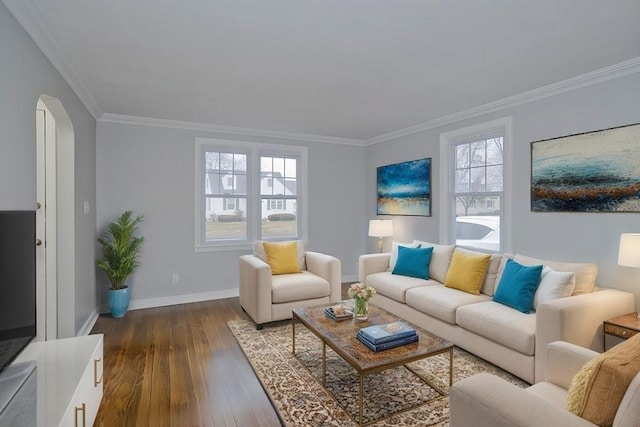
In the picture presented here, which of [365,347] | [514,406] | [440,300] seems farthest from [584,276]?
[514,406]

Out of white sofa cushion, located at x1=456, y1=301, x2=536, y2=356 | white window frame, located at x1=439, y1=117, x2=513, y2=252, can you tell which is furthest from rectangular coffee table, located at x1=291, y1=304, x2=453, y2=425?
white window frame, located at x1=439, y1=117, x2=513, y2=252

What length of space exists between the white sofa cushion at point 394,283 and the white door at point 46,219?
3.19 metres

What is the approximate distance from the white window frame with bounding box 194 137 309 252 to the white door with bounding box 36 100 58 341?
1.76 metres

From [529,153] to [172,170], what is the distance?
13.9 feet

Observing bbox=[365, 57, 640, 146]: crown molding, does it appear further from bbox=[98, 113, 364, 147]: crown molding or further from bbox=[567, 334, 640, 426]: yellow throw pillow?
bbox=[567, 334, 640, 426]: yellow throw pillow

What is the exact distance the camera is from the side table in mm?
2207

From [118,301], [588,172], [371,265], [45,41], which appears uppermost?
[45,41]

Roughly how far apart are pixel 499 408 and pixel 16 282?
220 cm

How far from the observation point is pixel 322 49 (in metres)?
2.42

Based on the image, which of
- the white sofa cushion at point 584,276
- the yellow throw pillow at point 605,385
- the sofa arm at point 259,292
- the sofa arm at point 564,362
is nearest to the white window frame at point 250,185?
the sofa arm at point 259,292

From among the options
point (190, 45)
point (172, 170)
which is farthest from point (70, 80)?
point (172, 170)

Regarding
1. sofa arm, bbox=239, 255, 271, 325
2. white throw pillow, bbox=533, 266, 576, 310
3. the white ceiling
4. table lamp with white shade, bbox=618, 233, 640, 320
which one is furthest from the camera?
sofa arm, bbox=239, 255, 271, 325

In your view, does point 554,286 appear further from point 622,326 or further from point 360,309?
point 360,309

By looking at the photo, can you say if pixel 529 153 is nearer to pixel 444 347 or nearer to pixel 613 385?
pixel 444 347
